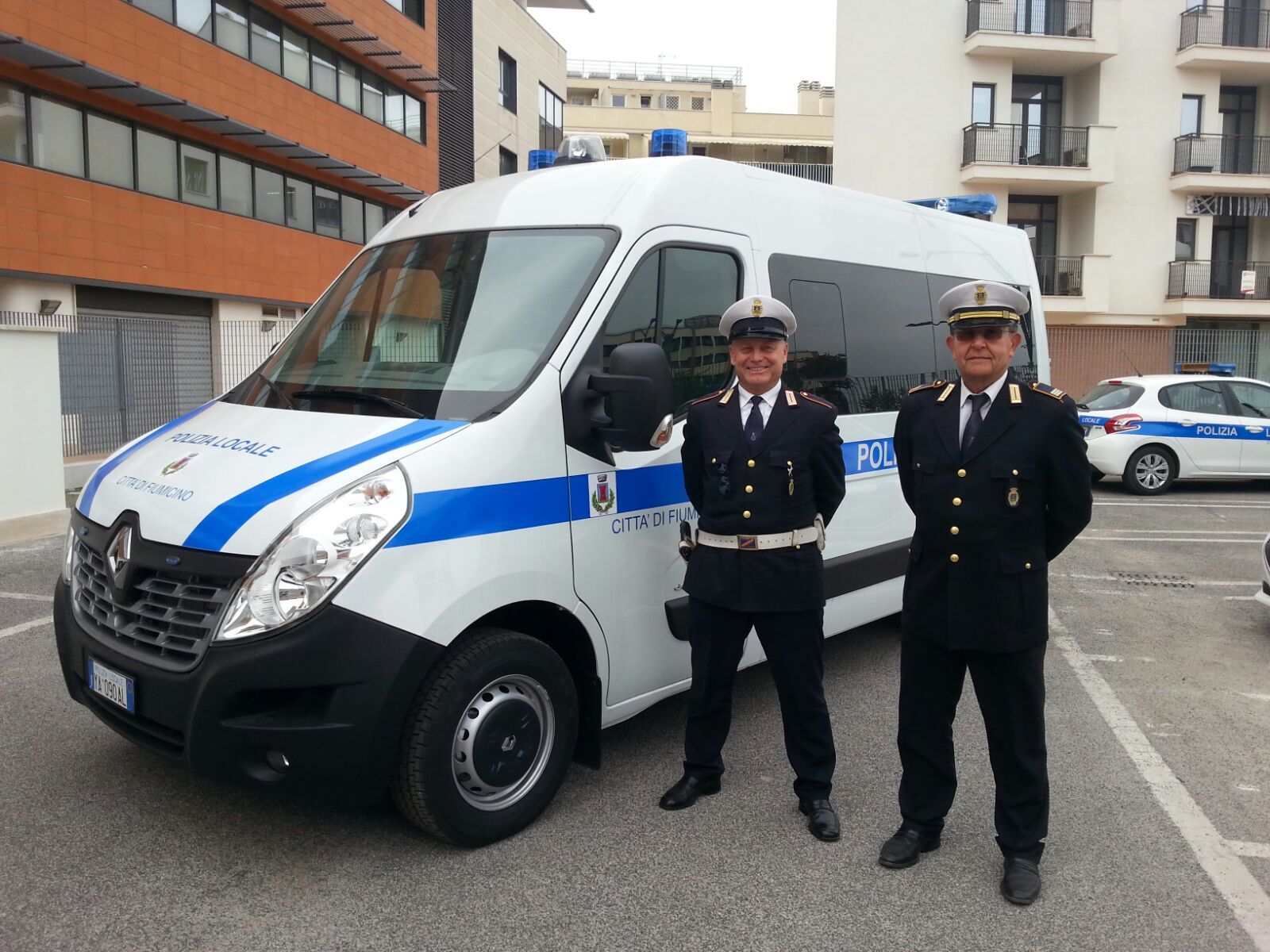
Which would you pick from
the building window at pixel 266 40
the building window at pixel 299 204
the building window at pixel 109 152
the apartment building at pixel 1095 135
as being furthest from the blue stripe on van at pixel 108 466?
the apartment building at pixel 1095 135

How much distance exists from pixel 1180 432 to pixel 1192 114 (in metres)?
20.1

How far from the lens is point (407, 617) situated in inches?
124

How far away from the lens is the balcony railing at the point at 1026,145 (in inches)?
1107

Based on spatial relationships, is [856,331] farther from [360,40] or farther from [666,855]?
[360,40]

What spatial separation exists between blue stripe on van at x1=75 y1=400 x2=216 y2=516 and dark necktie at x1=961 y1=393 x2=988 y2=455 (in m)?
2.86

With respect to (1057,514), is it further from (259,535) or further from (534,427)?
(259,535)

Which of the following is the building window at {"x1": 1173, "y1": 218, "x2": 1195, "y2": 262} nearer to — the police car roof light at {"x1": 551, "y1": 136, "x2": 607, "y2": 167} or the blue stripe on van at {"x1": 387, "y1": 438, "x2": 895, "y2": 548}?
the police car roof light at {"x1": 551, "y1": 136, "x2": 607, "y2": 167}

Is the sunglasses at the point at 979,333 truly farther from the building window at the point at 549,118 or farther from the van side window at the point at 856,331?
the building window at the point at 549,118

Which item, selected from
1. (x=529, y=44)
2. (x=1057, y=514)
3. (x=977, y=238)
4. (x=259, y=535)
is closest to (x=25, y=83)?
(x=977, y=238)

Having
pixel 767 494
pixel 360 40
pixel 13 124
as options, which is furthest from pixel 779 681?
pixel 360 40

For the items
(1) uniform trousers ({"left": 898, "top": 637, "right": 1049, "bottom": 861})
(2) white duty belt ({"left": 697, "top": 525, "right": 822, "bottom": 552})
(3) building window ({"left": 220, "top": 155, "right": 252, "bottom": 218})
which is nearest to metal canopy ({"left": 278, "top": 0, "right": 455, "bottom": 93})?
(3) building window ({"left": 220, "top": 155, "right": 252, "bottom": 218})

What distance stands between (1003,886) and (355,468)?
2.39 metres

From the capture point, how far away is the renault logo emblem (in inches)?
130

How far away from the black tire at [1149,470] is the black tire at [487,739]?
11.9 meters
